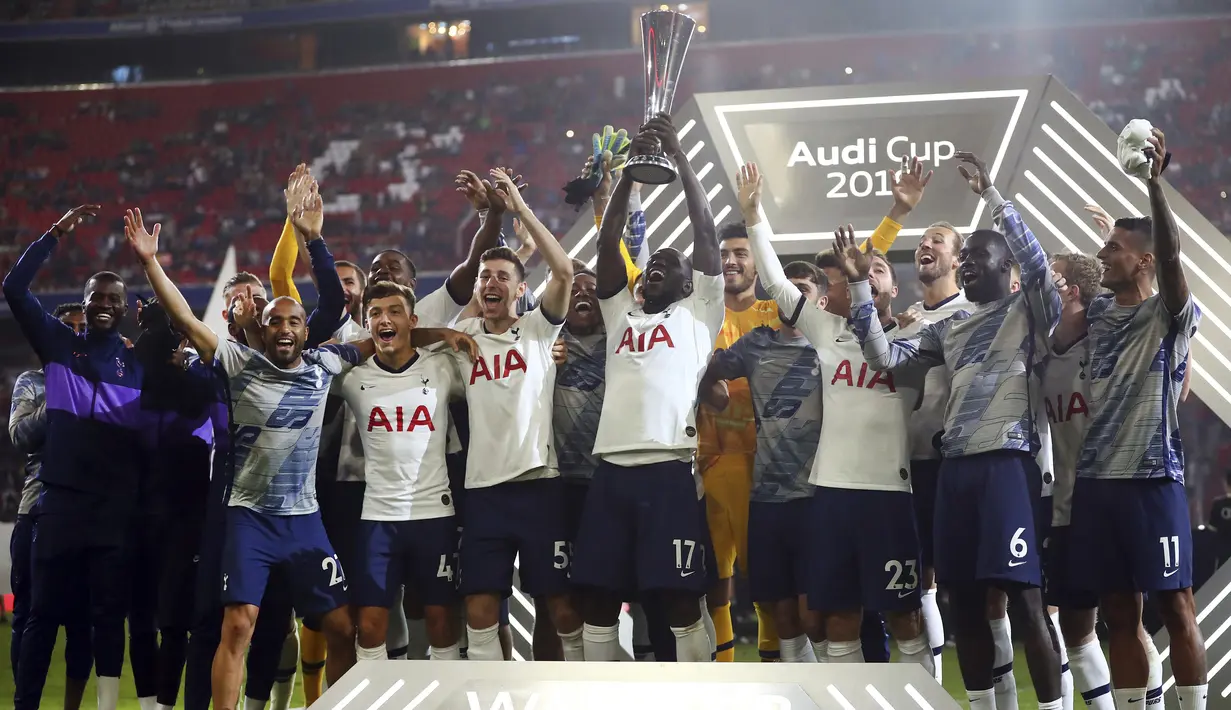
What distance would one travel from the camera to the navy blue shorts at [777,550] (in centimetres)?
545

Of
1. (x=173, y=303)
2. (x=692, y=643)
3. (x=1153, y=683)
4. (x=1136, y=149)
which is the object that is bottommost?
(x=1153, y=683)

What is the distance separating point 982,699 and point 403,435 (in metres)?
2.74

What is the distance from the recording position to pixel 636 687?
360 centimetres

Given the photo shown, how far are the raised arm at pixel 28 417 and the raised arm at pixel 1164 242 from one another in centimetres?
575

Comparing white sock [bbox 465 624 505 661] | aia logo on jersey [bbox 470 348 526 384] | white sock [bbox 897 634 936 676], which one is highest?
aia logo on jersey [bbox 470 348 526 384]

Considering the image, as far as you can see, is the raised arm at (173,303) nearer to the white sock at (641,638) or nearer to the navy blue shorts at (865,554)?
the white sock at (641,638)

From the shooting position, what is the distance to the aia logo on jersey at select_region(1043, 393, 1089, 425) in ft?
17.3

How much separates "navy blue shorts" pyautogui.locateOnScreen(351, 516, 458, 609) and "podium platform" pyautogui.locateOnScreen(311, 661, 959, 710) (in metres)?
A: 1.56

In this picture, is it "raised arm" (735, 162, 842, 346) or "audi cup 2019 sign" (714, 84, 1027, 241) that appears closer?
"raised arm" (735, 162, 842, 346)

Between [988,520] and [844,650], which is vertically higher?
[988,520]

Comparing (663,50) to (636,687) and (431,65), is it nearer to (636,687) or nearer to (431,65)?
(636,687)

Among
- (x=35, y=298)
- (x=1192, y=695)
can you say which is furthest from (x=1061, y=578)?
(x=35, y=298)

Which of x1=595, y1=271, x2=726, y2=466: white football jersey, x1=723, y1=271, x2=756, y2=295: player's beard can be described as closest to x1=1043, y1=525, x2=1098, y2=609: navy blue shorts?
x1=595, y1=271, x2=726, y2=466: white football jersey

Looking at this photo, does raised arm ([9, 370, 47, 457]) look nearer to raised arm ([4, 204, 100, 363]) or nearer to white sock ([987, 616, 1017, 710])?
raised arm ([4, 204, 100, 363])
